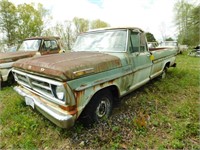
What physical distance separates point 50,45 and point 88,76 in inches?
208

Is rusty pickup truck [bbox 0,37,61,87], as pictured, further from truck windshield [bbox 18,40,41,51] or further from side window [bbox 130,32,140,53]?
side window [bbox 130,32,140,53]

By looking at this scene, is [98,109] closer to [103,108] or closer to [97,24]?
[103,108]

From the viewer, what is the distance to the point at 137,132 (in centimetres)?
288

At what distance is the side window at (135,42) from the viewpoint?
3754mm

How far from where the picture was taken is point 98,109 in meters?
3.01

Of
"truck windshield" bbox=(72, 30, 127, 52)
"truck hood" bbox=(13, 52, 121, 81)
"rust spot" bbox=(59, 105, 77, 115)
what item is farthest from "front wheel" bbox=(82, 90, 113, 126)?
"truck windshield" bbox=(72, 30, 127, 52)

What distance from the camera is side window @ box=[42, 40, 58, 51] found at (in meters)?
7.00

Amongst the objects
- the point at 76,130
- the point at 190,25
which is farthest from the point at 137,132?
the point at 190,25

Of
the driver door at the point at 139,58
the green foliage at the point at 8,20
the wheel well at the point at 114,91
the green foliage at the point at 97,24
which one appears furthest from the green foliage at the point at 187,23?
the wheel well at the point at 114,91

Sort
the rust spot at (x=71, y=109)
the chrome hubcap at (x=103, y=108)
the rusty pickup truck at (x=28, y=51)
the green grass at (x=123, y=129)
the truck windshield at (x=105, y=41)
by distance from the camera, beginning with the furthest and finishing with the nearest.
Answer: the rusty pickup truck at (x=28, y=51), the truck windshield at (x=105, y=41), the chrome hubcap at (x=103, y=108), the green grass at (x=123, y=129), the rust spot at (x=71, y=109)

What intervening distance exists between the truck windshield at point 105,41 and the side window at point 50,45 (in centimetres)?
319

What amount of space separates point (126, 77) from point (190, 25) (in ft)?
93.2

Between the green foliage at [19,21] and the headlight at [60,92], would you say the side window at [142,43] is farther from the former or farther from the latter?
the green foliage at [19,21]

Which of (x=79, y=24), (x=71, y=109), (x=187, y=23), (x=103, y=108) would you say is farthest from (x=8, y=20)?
(x=187, y=23)
